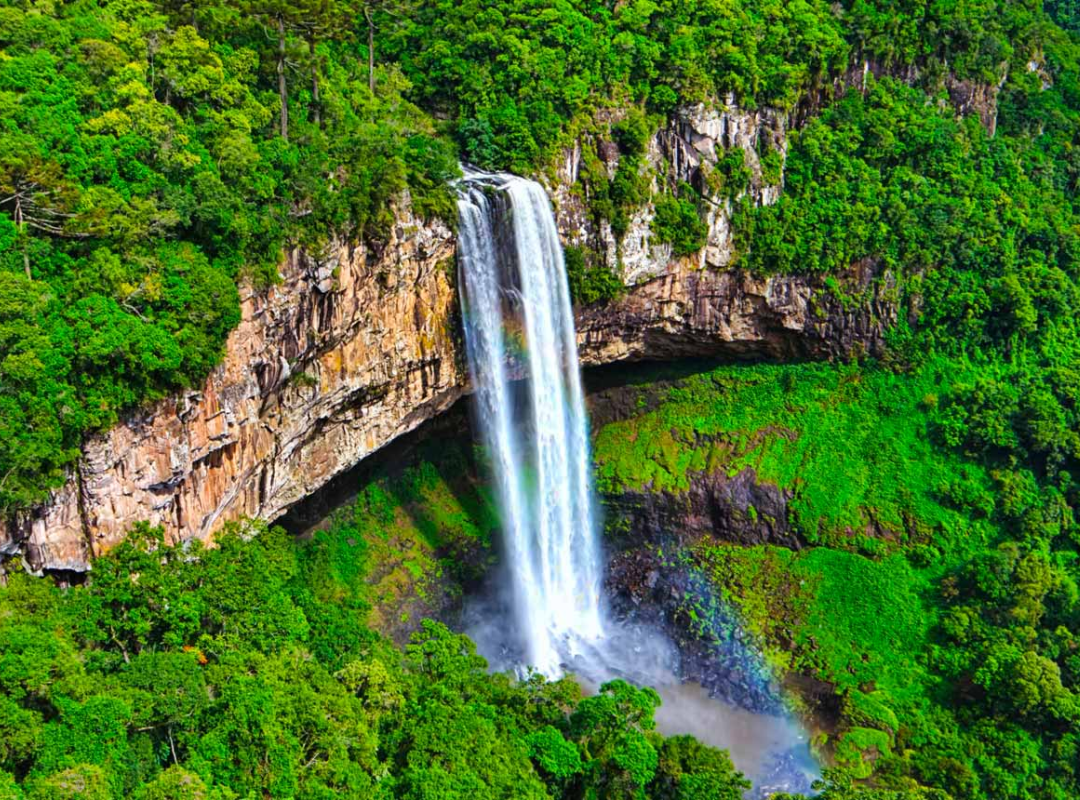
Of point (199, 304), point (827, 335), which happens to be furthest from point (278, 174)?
point (827, 335)

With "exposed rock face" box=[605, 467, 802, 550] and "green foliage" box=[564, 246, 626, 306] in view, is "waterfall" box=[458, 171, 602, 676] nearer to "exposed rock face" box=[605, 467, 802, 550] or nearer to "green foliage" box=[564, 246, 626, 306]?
"green foliage" box=[564, 246, 626, 306]

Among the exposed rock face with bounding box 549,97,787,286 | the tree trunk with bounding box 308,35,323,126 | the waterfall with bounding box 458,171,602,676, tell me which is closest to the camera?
the tree trunk with bounding box 308,35,323,126

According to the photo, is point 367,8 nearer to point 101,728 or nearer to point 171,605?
point 171,605

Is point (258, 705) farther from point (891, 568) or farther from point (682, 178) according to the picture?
point (682, 178)

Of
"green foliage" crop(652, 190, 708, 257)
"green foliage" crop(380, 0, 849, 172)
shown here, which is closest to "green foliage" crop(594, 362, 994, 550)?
"green foliage" crop(652, 190, 708, 257)

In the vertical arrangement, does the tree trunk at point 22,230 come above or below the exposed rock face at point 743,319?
above

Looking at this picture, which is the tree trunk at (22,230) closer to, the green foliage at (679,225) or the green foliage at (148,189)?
the green foliage at (148,189)

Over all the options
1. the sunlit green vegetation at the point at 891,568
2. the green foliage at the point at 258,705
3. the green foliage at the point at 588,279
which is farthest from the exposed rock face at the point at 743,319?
the green foliage at the point at 258,705
